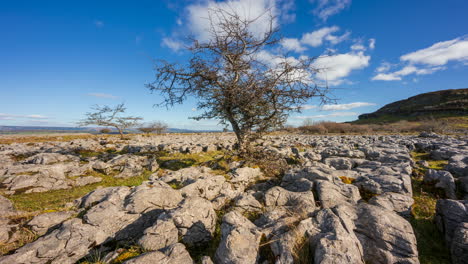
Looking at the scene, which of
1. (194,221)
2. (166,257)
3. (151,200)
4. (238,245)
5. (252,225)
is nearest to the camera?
(166,257)

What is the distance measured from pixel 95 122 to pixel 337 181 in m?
49.8

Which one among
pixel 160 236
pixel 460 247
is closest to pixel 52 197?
pixel 160 236

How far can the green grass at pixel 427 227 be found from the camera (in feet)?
13.9

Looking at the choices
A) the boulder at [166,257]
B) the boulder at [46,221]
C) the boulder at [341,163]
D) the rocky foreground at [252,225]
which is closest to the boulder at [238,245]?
the rocky foreground at [252,225]

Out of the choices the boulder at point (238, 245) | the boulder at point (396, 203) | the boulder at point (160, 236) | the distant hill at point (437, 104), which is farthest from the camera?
the distant hill at point (437, 104)

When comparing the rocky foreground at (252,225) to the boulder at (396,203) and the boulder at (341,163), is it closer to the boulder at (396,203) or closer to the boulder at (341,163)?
the boulder at (396,203)

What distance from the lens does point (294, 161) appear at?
42.7 feet

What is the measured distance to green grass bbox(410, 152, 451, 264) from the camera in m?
4.24

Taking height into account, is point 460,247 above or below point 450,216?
below

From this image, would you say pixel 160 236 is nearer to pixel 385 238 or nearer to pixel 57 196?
pixel 385 238

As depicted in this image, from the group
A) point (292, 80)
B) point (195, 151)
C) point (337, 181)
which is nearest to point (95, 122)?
point (195, 151)

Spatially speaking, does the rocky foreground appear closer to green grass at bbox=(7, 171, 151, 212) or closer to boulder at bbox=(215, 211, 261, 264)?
boulder at bbox=(215, 211, 261, 264)

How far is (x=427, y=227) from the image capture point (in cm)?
523

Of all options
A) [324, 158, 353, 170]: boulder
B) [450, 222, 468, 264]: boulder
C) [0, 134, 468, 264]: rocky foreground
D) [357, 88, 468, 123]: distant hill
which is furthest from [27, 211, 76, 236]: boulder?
[357, 88, 468, 123]: distant hill
